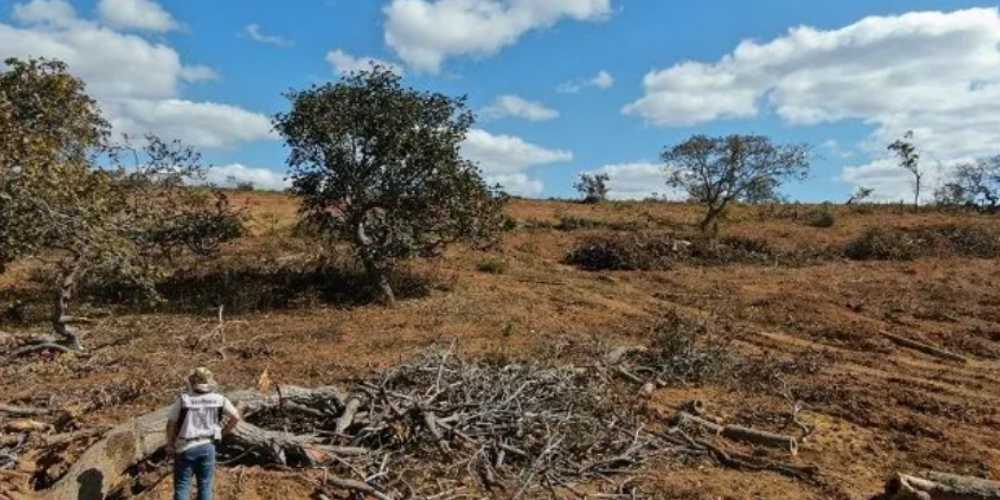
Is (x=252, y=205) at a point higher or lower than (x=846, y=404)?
higher

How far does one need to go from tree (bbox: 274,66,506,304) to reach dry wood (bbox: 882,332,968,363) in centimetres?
651

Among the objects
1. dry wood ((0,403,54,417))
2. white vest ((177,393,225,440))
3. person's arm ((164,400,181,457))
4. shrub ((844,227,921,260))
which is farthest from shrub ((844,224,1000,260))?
person's arm ((164,400,181,457))

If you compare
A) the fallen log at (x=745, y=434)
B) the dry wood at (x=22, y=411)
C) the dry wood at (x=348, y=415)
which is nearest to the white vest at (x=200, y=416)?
the dry wood at (x=348, y=415)

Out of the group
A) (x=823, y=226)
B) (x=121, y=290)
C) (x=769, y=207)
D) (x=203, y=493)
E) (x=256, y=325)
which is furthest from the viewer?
(x=769, y=207)

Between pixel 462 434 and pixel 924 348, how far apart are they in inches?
327

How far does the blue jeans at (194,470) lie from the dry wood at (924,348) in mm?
10081

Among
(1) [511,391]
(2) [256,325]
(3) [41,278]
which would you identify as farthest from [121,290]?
(1) [511,391]

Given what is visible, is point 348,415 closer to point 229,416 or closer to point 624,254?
point 229,416

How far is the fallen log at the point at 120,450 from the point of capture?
5.53 metres

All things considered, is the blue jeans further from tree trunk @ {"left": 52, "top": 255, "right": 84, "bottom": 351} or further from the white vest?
tree trunk @ {"left": 52, "top": 255, "right": 84, "bottom": 351}

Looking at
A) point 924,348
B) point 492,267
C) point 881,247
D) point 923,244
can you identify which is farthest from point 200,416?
point 923,244

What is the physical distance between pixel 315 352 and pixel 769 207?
23.7 metres

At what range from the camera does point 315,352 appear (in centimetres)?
1052

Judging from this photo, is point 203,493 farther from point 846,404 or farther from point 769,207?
point 769,207
